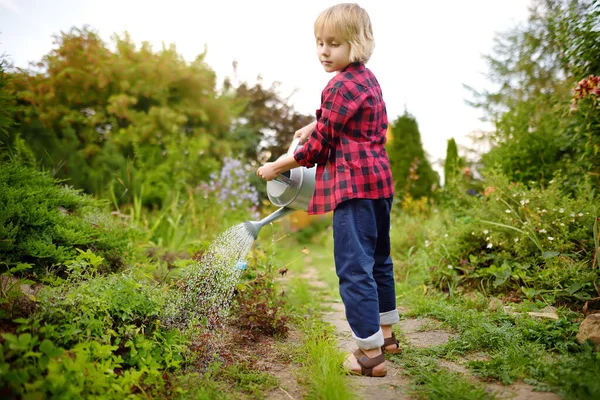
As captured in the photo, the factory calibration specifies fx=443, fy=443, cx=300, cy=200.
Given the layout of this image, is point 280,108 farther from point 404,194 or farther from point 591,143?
point 591,143

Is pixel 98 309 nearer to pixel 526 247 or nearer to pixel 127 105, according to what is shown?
pixel 526 247

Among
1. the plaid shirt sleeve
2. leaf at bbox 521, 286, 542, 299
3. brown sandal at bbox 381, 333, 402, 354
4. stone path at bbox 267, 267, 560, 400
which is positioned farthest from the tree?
leaf at bbox 521, 286, 542, 299

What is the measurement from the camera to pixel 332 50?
2133 mm

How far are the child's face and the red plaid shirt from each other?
56mm

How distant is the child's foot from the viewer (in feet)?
7.03

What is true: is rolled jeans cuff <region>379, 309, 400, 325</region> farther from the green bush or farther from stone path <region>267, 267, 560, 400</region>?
the green bush

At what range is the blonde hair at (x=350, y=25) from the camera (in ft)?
6.74

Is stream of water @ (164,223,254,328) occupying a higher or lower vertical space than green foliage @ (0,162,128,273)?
lower

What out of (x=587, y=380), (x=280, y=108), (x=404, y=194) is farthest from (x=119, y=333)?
(x=280, y=108)

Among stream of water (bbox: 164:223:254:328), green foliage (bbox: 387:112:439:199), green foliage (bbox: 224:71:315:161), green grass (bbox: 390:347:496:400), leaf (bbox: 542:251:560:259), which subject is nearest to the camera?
green grass (bbox: 390:347:496:400)

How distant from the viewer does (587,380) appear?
170 centimetres

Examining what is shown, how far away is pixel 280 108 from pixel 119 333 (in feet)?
26.4

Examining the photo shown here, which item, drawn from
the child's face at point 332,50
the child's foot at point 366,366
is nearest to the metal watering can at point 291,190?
the child's face at point 332,50

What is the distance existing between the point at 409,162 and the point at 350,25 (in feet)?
18.5
